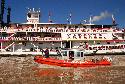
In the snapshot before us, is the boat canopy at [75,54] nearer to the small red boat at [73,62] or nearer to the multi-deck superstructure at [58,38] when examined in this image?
the small red boat at [73,62]

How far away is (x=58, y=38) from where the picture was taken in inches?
2322

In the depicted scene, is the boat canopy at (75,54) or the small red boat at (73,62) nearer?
the small red boat at (73,62)

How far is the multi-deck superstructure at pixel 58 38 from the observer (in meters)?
57.9

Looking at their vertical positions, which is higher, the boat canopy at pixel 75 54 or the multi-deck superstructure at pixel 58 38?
the multi-deck superstructure at pixel 58 38

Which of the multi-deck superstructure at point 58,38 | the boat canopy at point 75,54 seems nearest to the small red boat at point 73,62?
the boat canopy at point 75,54

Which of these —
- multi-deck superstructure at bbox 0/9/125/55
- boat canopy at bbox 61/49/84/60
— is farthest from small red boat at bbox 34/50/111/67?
multi-deck superstructure at bbox 0/9/125/55

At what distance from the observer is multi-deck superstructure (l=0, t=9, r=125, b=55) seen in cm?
5794

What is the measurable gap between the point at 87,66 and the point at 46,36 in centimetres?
2819

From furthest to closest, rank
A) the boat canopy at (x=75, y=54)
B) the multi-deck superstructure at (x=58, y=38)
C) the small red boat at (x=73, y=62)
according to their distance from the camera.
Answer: the multi-deck superstructure at (x=58, y=38) → the boat canopy at (x=75, y=54) → the small red boat at (x=73, y=62)

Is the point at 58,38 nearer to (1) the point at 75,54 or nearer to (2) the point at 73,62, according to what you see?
(1) the point at 75,54

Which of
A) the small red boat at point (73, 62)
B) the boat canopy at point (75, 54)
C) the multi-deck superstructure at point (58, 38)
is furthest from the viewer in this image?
the multi-deck superstructure at point (58, 38)

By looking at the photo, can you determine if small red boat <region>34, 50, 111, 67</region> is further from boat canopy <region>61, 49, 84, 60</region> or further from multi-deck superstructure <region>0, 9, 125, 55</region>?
multi-deck superstructure <region>0, 9, 125, 55</region>

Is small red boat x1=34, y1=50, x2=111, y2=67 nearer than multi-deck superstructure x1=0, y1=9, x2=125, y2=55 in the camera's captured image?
Yes

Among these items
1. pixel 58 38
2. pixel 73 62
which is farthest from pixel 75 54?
pixel 58 38
